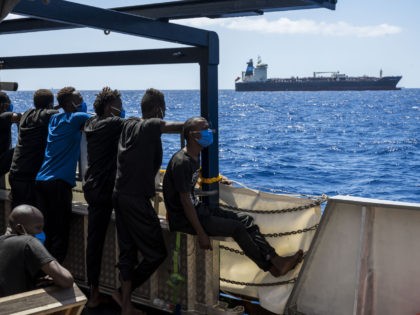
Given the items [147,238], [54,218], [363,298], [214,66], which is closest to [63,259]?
[54,218]

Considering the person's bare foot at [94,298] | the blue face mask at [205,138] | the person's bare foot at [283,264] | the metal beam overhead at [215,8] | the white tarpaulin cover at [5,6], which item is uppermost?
the metal beam overhead at [215,8]

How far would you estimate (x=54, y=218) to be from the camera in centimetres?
623

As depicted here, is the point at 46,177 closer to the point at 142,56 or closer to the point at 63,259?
the point at 63,259

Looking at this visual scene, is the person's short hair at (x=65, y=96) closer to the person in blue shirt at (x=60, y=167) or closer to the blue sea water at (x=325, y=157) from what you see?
the person in blue shirt at (x=60, y=167)

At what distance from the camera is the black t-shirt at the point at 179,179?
5293 mm

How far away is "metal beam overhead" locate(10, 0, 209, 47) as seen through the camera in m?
4.82

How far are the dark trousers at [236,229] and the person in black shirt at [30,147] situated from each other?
1.60 m

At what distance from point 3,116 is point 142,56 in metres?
1.73

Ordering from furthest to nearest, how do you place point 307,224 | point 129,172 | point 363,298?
1. point 307,224
2. point 129,172
3. point 363,298

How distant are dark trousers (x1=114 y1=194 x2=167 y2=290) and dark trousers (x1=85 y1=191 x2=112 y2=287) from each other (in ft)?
1.12

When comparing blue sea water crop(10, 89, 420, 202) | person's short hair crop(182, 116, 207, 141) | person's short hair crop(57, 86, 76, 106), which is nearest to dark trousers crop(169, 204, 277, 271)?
person's short hair crop(182, 116, 207, 141)

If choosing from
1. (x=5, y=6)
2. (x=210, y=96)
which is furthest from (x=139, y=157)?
(x=5, y=6)

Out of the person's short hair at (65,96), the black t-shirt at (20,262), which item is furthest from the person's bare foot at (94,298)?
the black t-shirt at (20,262)

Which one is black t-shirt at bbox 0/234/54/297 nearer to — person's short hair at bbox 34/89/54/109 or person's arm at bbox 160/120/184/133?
person's arm at bbox 160/120/184/133
